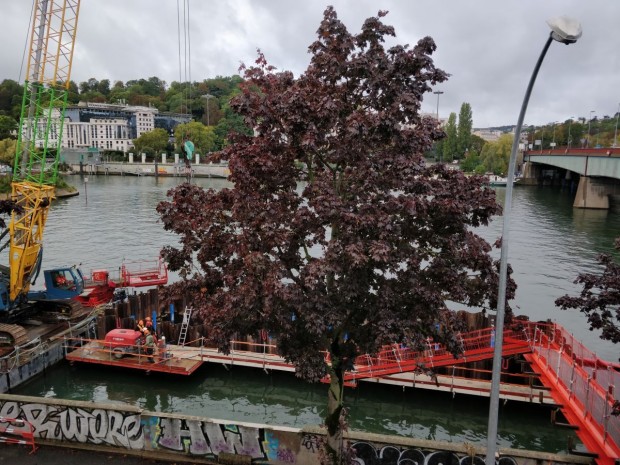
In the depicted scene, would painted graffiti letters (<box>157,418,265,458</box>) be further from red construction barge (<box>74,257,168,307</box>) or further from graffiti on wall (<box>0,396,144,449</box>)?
red construction barge (<box>74,257,168,307</box>)

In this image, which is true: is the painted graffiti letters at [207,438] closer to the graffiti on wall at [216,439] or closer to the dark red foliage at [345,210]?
the graffiti on wall at [216,439]

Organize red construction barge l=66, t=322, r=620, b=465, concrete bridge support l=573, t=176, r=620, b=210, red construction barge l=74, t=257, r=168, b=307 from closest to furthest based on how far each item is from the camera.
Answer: red construction barge l=66, t=322, r=620, b=465 < red construction barge l=74, t=257, r=168, b=307 < concrete bridge support l=573, t=176, r=620, b=210

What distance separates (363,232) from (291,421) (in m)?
13.0

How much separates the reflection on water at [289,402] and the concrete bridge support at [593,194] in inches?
3071

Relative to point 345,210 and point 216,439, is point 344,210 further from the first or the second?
point 216,439

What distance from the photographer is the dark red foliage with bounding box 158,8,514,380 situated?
9.97 metres

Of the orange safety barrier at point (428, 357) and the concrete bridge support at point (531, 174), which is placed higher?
the concrete bridge support at point (531, 174)

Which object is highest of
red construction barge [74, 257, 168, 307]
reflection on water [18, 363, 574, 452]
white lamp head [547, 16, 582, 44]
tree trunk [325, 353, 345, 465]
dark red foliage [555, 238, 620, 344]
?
white lamp head [547, 16, 582, 44]

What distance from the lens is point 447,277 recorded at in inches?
415

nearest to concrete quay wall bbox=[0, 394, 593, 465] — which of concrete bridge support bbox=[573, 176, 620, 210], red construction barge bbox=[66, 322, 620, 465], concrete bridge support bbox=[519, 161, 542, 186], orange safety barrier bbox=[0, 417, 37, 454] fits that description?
orange safety barrier bbox=[0, 417, 37, 454]

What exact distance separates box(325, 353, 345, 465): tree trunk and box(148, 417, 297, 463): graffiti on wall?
2132mm

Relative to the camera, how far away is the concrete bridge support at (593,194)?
87.8 m

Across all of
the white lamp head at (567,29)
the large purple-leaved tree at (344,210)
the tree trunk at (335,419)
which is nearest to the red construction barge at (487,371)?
the tree trunk at (335,419)

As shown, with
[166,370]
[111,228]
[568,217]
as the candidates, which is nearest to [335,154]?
[166,370]
